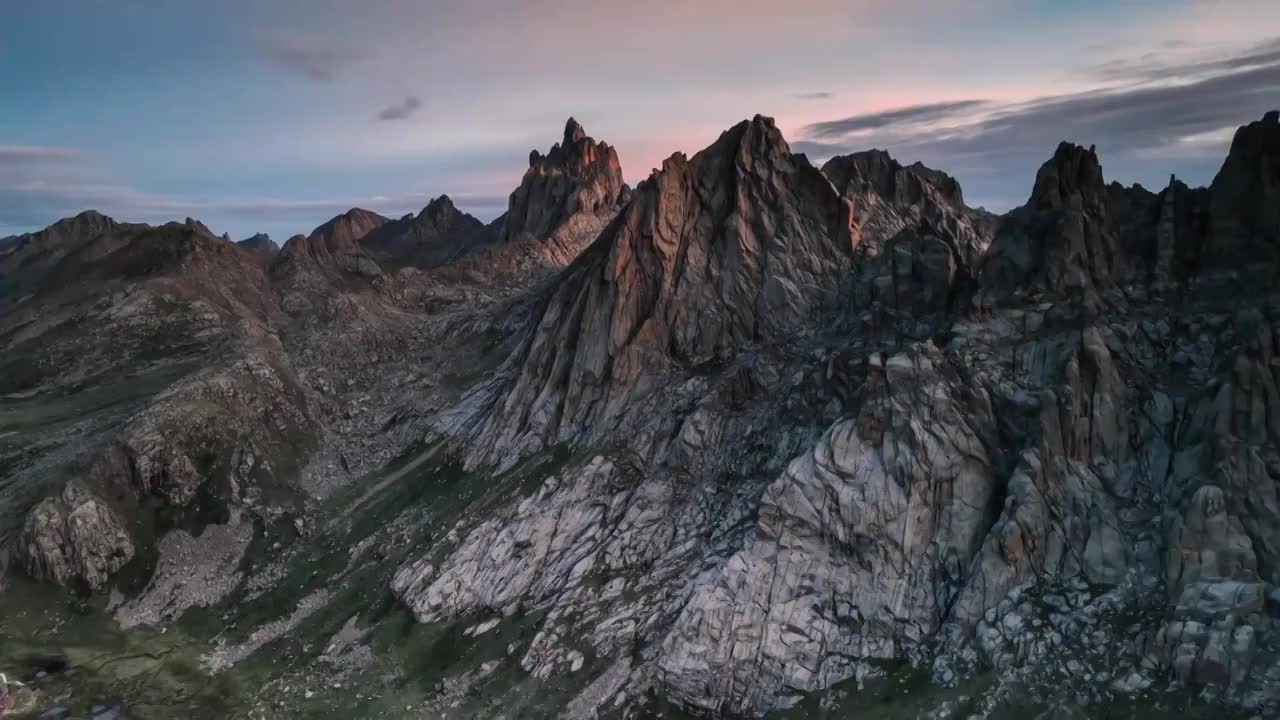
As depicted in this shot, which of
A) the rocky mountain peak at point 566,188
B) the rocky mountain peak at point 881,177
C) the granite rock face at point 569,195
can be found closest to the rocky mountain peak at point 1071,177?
the rocky mountain peak at point 881,177

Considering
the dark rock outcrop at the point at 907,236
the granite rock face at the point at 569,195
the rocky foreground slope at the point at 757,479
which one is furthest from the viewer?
the granite rock face at the point at 569,195

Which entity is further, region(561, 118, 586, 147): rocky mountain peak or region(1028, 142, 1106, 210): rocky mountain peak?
region(561, 118, 586, 147): rocky mountain peak

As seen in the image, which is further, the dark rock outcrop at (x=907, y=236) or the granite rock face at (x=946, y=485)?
the dark rock outcrop at (x=907, y=236)

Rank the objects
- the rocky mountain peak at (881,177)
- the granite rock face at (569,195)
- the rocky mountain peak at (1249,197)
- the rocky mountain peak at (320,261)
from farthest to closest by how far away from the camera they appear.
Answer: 1. the granite rock face at (569,195)
2. the rocky mountain peak at (320,261)
3. the rocky mountain peak at (881,177)
4. the rocky mountain peak at (1249,197)

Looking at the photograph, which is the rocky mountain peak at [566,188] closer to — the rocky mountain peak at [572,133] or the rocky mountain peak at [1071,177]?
the rocky mountain peak at [572,133]

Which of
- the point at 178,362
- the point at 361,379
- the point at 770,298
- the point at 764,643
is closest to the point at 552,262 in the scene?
the point at 361,379

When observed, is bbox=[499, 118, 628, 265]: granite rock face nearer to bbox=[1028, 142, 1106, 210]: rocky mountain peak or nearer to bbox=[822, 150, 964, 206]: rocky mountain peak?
bbox=[822, 150, 964, 206]: rocky mountain peak

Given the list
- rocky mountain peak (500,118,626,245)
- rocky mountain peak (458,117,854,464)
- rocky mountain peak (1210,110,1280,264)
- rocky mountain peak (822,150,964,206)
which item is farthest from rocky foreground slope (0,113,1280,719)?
rocky mountain peak (500,118,626,245)

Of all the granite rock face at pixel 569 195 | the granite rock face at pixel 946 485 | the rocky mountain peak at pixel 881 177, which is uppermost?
the granite rock face at pixel 569 195
